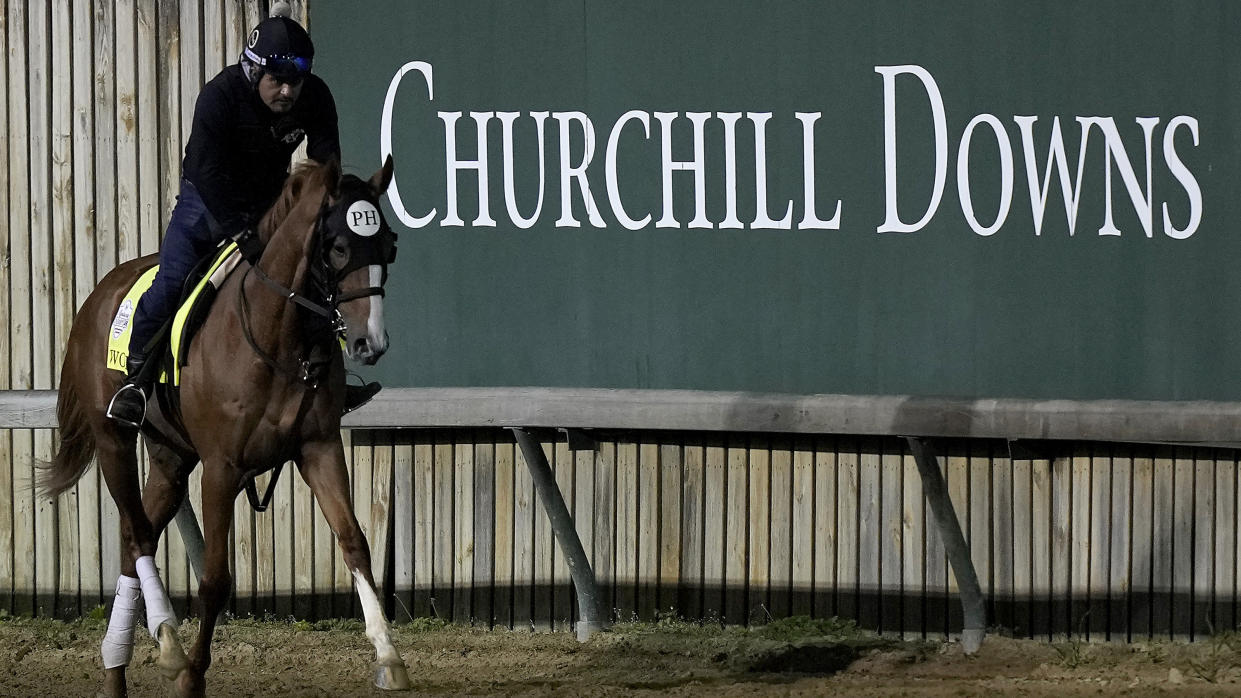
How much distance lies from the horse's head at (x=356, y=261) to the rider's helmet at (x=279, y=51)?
0.62 m

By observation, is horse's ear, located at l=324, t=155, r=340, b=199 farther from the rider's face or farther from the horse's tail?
the horse's tail

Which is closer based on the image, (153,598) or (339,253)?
(339,253)

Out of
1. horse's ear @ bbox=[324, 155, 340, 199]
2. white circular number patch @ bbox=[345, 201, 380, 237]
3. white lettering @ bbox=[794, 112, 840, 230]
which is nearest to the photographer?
white circular number patch @ bbox=[345, 201, 380, 237]

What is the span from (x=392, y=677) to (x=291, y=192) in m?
1.80

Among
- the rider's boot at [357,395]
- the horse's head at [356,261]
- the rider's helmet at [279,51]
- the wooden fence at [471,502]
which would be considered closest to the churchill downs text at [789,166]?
the wooden fence at [471,502]

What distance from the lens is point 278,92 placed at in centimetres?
649

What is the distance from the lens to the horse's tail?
7.58 m

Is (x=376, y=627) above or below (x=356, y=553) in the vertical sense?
below

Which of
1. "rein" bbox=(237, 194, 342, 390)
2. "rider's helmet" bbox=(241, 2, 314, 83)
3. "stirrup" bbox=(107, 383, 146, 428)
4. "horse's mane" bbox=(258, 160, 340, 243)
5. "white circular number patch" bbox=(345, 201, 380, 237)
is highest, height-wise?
"rider's helmet" bbox=(241, 2, 314, 83)

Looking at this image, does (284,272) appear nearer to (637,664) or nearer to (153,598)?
(153,598)

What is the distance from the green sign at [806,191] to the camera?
7.52m

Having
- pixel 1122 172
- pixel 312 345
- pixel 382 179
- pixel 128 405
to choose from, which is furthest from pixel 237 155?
pixel 1122 172

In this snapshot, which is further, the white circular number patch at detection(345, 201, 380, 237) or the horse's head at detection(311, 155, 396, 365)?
the white circular number patch at detection(345, 201, 380, 237)

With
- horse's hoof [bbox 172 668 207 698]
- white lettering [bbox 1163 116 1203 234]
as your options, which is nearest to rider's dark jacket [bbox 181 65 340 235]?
horse's hoof [bbox 172 668 207 698]
